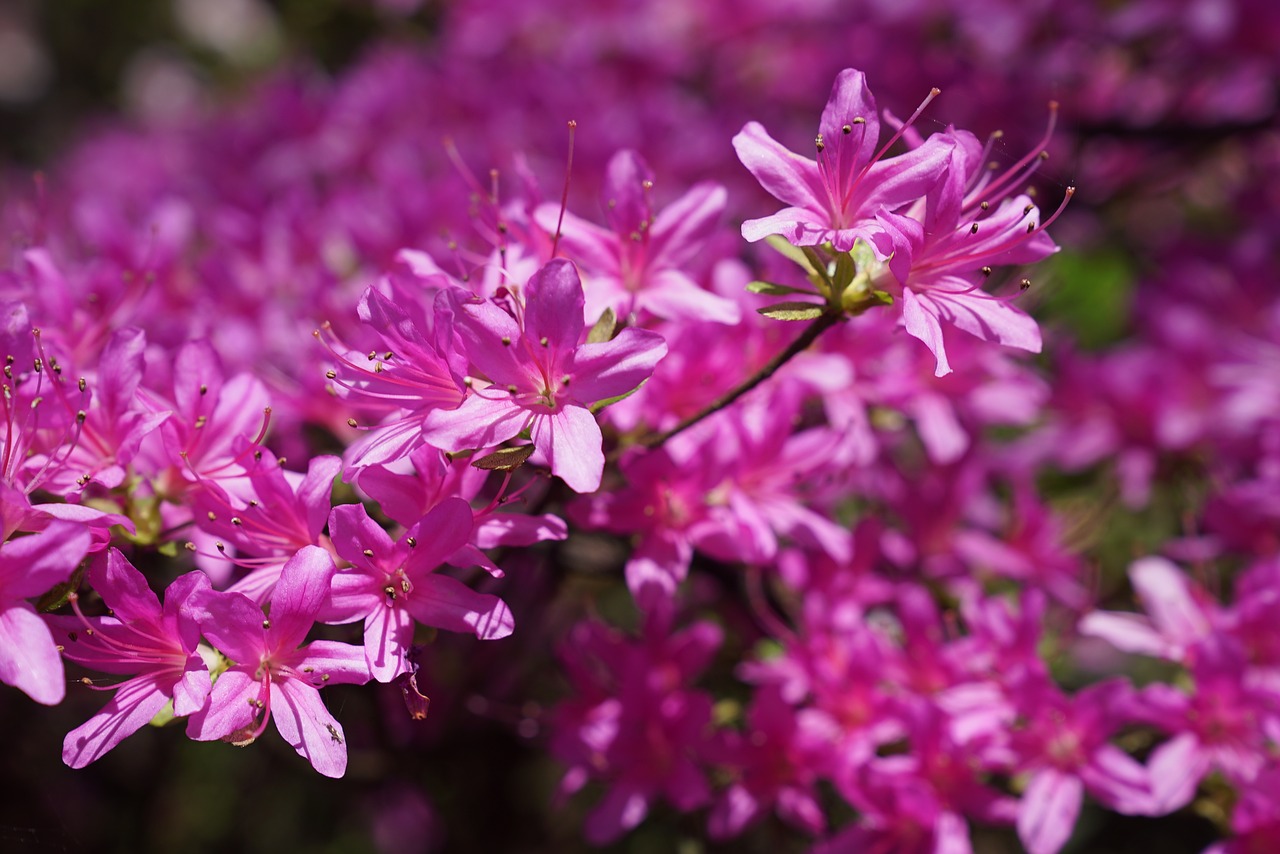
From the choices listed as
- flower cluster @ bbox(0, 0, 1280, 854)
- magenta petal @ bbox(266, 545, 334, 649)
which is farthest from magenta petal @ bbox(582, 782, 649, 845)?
magenta petal @ bbox(266, 545, 334, 649)

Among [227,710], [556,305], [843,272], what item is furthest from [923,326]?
[227,710]

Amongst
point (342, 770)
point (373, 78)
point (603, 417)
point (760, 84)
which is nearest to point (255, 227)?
point (373, 78)

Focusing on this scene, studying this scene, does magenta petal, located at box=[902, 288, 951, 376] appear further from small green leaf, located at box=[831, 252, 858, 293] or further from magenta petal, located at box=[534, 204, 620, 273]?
magenta petal, located at box=[534, 204, 620, 273]

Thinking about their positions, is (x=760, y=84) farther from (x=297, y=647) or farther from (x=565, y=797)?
(x=297, y=647)

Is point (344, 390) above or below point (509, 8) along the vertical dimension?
above

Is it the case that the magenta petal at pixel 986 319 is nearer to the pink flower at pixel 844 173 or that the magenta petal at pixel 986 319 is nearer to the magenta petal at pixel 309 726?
the pink flower at pixel 844 173

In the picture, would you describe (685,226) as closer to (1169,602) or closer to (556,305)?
(556,305)
